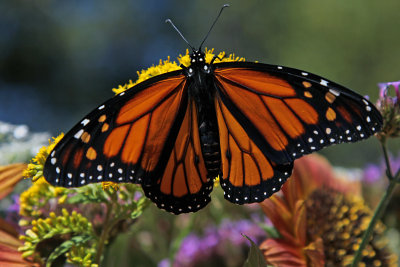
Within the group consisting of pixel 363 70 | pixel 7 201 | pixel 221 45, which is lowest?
pixel 7 201

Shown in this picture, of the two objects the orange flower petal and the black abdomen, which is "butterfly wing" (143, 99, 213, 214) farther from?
the orange flower petal

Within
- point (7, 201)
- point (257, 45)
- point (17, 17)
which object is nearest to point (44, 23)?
point (17, 17)

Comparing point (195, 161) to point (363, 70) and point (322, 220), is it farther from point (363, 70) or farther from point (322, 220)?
point (363, 70)

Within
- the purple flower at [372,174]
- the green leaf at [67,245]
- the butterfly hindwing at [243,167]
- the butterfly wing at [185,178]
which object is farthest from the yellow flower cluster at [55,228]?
the purple flower at [372,174]

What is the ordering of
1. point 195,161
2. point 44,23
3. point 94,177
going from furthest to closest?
point 44,23
point 195,161
point 94,177

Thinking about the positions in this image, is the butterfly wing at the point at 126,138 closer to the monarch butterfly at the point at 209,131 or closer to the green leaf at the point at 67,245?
the monarch butterfly at the point at 209,131

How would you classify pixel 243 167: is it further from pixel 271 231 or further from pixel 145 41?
pixel 145 41

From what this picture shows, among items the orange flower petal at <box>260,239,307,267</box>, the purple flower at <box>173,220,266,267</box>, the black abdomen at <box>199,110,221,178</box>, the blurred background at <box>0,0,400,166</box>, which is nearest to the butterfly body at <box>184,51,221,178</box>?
the black abdomen at <box>199,110,221,178</box>
